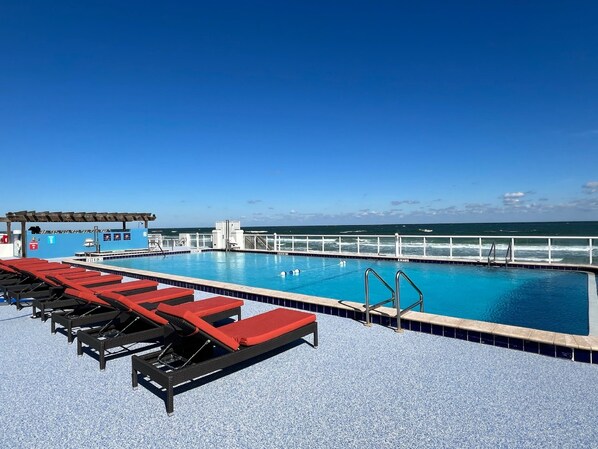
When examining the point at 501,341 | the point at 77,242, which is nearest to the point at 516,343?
the point at 501,341

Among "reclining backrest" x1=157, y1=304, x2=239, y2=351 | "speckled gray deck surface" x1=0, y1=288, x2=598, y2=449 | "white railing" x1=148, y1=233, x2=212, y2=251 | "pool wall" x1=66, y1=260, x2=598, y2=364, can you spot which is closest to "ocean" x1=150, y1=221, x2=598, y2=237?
"white railing" x1=148, y1=233, x2=212, y2=251

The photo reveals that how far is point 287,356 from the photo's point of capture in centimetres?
335

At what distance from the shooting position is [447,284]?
26.7ft

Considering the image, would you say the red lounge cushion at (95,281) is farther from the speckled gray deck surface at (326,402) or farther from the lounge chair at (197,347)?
the lounge chair at (197,347)

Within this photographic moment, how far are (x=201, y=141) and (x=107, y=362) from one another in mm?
19196

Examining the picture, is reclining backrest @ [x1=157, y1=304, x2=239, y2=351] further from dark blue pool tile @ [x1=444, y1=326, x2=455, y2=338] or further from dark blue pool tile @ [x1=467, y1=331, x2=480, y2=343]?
dark blue pool tile @ [x1=467, y1=331, x2=480, y2=343]

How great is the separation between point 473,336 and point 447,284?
188 inches

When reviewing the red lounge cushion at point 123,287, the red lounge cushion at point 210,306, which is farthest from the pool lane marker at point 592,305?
the red lounge cushion at point 123,287

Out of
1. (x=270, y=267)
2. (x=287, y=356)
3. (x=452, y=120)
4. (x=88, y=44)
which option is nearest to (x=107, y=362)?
(x=287, y=356)

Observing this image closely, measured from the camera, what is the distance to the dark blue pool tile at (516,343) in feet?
11.0

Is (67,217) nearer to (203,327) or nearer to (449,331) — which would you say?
(203,327)

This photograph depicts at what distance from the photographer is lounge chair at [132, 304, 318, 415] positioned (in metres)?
2.48

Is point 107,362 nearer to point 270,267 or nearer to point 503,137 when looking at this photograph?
point 270,267

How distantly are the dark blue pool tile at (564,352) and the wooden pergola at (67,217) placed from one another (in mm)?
15824
